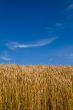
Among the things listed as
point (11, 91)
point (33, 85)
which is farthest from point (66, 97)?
point (11, 91)

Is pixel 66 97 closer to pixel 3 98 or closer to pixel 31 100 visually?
pixel 31 100

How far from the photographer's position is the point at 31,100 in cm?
523

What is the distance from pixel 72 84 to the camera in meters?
5.78

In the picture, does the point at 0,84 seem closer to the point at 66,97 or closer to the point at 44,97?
the point at 44,97

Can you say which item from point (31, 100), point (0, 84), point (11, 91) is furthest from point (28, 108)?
point (0, 84)

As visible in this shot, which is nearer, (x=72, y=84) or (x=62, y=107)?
(x=62, y=107)

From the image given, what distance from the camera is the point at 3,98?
5.34 metres

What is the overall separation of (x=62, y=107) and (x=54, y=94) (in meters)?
0.30

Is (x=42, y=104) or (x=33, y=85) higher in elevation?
(x=33, y=85)

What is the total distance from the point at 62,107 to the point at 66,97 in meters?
0.21

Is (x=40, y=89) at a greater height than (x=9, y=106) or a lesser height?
greater

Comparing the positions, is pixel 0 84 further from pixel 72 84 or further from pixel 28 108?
pixel 72 84

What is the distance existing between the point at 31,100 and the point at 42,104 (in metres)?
0.24

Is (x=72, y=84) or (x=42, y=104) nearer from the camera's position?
(x=42, y=104)
